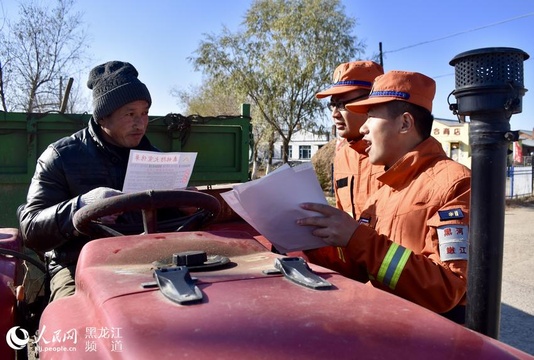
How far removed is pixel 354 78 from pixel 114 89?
1.40 metres

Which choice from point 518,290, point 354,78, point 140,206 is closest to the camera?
point 140,206

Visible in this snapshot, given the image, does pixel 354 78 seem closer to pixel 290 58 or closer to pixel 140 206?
pixel 140 206

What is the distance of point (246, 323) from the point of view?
110 cm

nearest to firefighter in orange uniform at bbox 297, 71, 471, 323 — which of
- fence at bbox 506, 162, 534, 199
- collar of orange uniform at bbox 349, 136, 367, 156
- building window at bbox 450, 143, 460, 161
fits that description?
collar of orange uniform at bbox 349, 136, 367, 156

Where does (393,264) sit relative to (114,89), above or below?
below

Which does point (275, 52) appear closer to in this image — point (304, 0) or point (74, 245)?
point (304, 0)

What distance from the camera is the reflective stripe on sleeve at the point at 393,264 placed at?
1769 mm

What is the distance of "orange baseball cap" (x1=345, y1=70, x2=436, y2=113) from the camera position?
210cm

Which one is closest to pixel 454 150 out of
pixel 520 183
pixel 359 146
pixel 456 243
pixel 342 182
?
pixel 520 183

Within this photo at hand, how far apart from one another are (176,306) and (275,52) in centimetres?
2188

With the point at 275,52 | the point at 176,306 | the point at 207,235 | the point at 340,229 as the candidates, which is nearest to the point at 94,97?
the point at 207,235

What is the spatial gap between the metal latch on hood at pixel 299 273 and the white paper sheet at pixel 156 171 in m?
0.98

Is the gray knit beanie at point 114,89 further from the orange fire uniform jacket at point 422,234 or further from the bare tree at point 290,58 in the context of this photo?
the bare tree at point 290,58

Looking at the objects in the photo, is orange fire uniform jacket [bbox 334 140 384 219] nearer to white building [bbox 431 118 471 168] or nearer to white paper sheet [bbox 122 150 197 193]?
white paper sheet [bbox 122 150 197 193]
